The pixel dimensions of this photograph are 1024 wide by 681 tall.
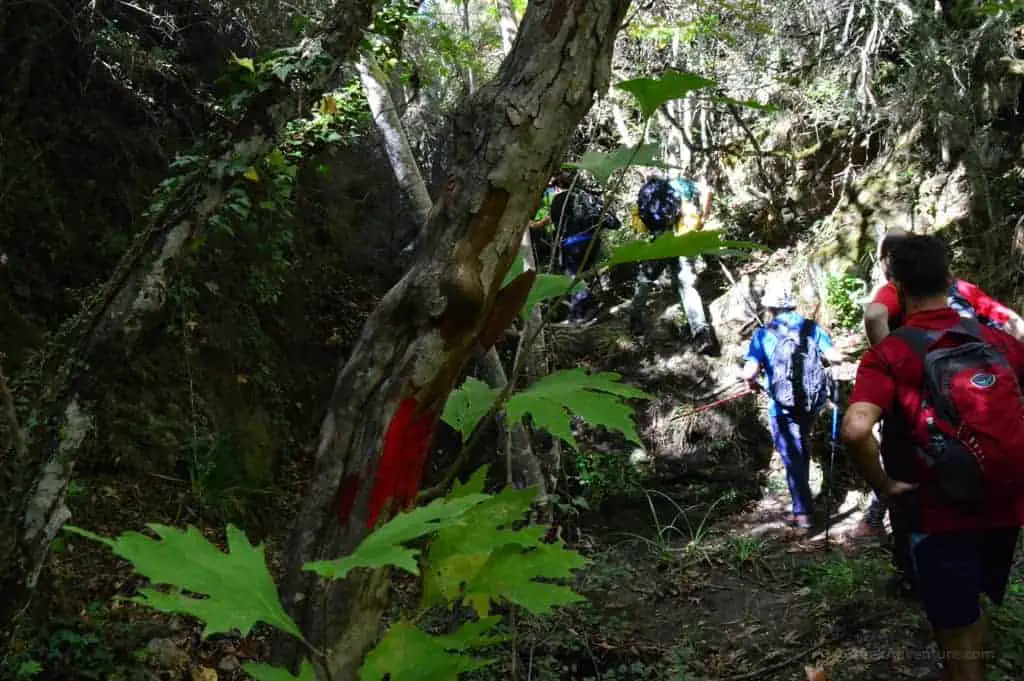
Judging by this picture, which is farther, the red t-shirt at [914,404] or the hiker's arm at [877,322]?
the hiker's arm at [877,322]

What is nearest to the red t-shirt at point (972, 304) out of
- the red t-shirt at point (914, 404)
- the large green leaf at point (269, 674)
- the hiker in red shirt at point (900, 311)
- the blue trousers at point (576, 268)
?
the hiker in red shirt at point (900, 311)

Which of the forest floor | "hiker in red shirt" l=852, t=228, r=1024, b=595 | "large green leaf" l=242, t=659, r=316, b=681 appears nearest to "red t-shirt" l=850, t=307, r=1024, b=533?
"hiker in red shirt" l=852, t=228, r=1024, b=595

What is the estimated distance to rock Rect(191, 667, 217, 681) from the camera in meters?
3.52

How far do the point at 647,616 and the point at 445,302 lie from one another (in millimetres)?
3859

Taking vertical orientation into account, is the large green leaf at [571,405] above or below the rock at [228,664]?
above

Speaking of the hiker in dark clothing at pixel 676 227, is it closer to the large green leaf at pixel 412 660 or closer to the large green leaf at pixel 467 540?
the large green leaf at pixel 467 540

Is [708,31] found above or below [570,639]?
above

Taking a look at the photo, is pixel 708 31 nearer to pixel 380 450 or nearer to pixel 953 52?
pixel 953 52

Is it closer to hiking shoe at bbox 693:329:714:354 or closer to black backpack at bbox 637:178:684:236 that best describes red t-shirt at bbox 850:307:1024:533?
black backpack at bbox 637:178:684:236

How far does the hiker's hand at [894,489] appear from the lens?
231 cm

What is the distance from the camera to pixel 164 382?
5.60m

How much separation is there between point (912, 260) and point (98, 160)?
6056 mm

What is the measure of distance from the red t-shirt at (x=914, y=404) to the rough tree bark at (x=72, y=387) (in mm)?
2520

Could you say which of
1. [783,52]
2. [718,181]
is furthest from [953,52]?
[718,181]
